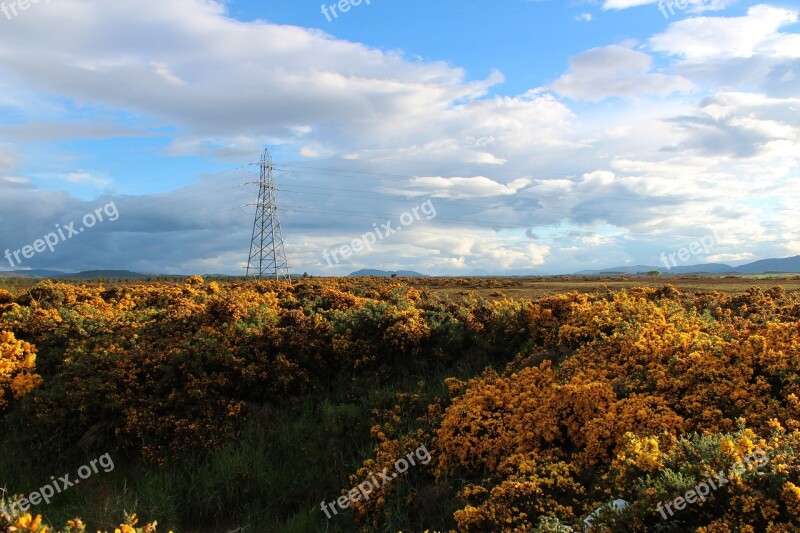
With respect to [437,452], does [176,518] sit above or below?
below

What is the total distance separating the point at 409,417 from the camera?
8.46 meters

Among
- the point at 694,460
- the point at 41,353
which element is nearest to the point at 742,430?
the point at 694,460

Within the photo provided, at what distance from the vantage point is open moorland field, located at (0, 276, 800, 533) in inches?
192

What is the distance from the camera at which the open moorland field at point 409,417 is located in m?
4.87

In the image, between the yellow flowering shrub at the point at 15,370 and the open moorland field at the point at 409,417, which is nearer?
the open moorland field at the point at 409,417

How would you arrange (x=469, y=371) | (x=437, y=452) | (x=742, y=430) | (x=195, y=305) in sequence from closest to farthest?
(x=742, y=430) → (x=437, y=452) → (x=469, y=371) → (x=195, y=305)

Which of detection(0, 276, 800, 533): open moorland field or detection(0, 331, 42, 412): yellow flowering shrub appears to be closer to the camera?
detection(0, 276, 800, 533): open moorland field

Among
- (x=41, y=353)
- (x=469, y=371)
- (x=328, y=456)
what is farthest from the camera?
(x=41, y=353)

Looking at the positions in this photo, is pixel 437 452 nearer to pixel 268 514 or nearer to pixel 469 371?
pixel 268 514

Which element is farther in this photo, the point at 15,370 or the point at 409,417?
the point at 15,370

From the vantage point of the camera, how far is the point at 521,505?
5.14 meters

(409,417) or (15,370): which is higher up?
(15,370)

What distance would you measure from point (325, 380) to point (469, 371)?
252 cm

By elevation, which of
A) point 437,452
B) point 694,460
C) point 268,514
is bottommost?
point 268,514
